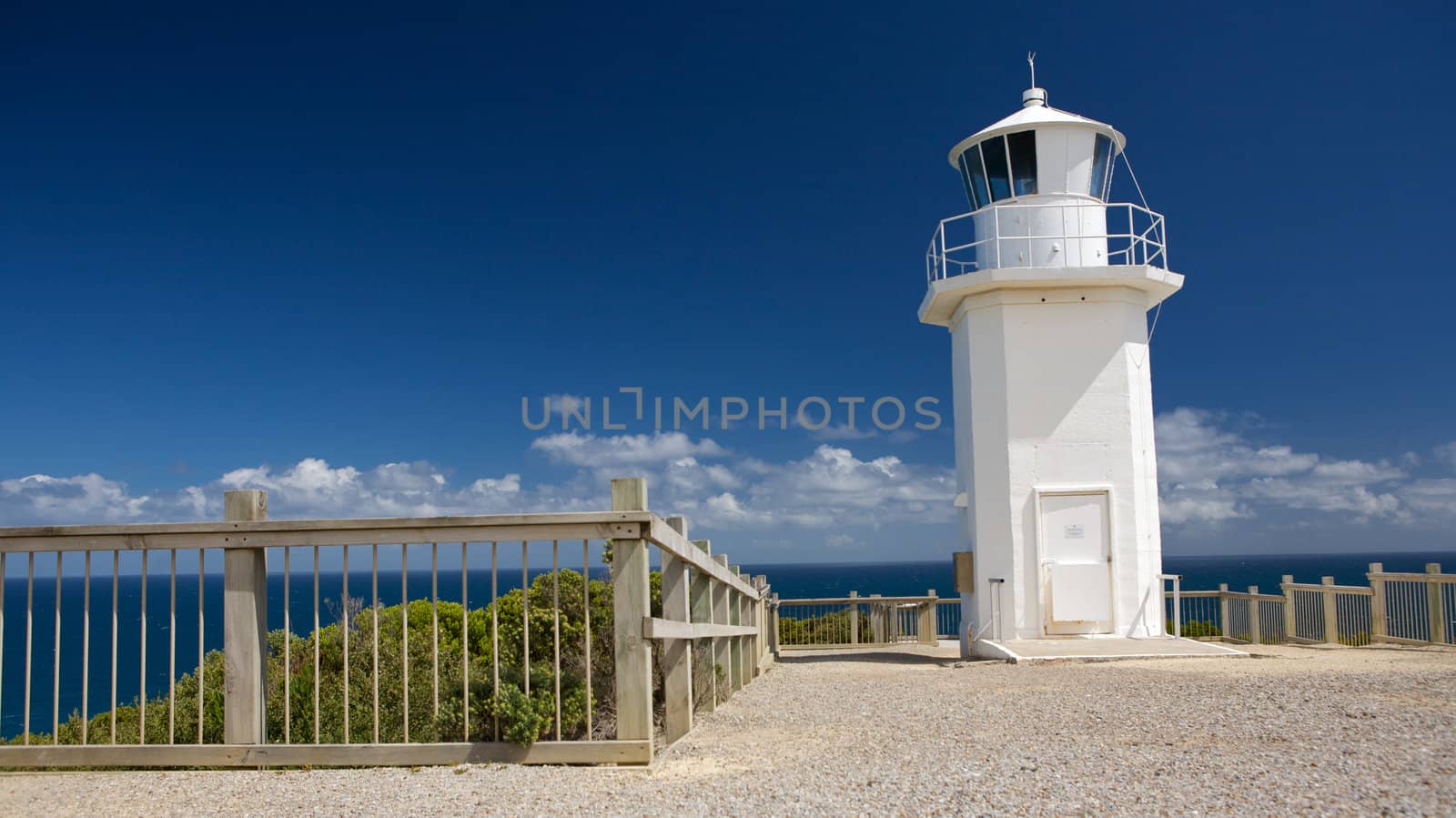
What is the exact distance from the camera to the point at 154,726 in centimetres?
→ 799

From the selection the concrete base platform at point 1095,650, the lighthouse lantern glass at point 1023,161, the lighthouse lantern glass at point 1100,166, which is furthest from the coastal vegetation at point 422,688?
the lighthouse lantern glass at point 1100,166

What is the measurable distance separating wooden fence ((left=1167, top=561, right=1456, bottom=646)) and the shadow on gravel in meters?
3.30

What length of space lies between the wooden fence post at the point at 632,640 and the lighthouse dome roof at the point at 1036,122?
37.3 ft

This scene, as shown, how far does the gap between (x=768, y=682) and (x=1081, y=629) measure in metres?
5.44

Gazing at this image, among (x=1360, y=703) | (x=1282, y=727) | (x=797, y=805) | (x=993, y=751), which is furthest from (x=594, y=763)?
(x=1360, y=703)

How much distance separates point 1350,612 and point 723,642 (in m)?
11.1

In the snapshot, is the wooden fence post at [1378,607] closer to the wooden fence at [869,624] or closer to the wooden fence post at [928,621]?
the wooden fence at [869,624]

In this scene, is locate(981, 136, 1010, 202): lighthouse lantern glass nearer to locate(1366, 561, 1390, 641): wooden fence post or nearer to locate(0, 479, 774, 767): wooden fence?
locate(1366, 561, 1390, 641): wooden fence post

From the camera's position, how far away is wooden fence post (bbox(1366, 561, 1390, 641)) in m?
15.3

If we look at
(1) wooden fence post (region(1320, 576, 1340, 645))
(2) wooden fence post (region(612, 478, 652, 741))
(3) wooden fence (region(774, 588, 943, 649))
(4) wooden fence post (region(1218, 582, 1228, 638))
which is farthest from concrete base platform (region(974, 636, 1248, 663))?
(2) wooden fence post (region(612, 478, 652, 741))

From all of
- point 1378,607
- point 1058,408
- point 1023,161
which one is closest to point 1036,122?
point 1023,161

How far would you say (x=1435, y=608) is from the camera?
14.4 metres

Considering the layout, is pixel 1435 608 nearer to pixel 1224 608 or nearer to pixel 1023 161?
pixel 1224 608

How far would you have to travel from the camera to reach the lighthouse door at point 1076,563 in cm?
1451
